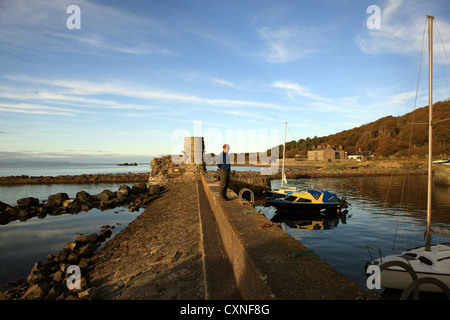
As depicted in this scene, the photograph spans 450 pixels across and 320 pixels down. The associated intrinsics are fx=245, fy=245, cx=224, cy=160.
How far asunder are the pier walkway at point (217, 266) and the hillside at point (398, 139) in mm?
97522

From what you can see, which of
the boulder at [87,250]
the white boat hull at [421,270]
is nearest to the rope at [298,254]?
the white boat hull at [421,270]

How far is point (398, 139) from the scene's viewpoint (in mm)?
131000

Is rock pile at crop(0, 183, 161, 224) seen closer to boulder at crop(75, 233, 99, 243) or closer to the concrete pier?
boulder at crop(75, 233, 99, 243)

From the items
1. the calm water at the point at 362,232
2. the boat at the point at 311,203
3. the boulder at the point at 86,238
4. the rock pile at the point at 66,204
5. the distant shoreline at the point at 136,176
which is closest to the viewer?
the boulder at the point at 86,238

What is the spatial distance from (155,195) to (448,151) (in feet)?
379

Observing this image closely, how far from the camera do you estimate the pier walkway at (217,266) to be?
3535 millimetres

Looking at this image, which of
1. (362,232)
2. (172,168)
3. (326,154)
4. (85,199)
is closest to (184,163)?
(172,168)

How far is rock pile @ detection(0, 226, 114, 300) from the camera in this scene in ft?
21.6

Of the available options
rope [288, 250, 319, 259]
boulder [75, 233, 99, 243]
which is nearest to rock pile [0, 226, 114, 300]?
boulder [75, 233, 99, 243]

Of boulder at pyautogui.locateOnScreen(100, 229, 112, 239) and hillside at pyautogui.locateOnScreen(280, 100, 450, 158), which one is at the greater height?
hillside at pyautogui.locateOnScreen(280, 100, 450, 158)

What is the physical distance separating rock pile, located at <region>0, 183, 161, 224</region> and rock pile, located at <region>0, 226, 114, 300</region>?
10.1 meters

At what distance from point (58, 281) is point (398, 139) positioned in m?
158

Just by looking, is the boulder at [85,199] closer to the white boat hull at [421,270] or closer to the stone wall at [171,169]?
the stone wall at [171,169]
